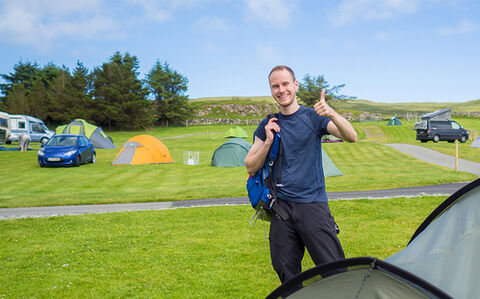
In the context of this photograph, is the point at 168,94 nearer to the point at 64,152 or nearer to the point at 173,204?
the point at 64,152

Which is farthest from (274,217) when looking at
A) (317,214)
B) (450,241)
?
(450,241)

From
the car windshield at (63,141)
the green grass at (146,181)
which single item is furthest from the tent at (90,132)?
the car windshield at (63,141)

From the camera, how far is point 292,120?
3336 mm

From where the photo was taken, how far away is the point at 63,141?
2173cm

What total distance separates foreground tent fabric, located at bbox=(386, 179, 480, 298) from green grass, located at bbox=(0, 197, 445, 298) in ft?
8.58

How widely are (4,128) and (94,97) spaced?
2902 cm

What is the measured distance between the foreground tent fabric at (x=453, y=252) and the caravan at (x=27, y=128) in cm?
3886

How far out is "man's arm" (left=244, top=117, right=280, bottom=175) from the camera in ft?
10.6

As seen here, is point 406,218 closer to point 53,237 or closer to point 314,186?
point 314,186

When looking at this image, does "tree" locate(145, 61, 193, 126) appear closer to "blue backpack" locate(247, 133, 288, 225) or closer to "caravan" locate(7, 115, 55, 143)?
"caravan" locate(7, 115, 55, 143)

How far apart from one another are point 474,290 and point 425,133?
123 ft

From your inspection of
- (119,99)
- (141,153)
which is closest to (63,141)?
(141,153)

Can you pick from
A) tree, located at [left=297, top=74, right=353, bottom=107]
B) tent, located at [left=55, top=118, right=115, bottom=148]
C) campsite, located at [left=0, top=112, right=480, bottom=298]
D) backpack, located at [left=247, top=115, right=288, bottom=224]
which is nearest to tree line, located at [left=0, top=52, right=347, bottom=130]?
tree, located at [left=297, top=74, right=353, bottom=107]

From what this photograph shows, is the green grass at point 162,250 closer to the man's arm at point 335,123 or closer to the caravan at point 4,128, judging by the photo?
the man's arm at point 335,123
